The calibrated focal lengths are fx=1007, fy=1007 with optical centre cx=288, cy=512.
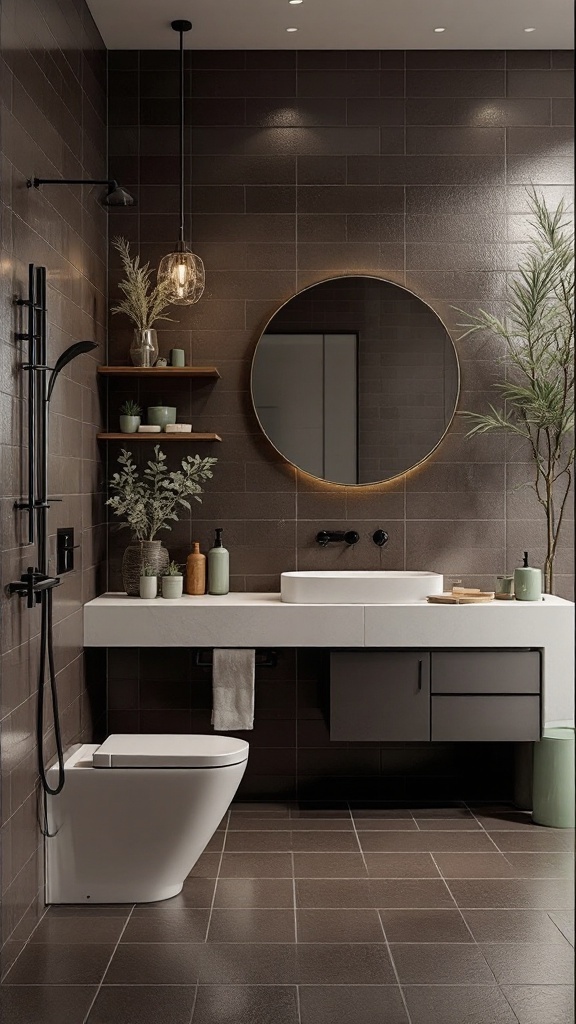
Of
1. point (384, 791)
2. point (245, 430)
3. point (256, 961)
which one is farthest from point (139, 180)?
point (256, 961)

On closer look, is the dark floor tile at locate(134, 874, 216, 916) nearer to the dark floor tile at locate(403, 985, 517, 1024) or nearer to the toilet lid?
the toilet lid

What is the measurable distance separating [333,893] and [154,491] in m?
1.84

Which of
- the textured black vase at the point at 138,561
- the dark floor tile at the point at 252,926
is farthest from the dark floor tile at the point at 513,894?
the textured black vase at the point at 138,561

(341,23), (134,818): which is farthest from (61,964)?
(341,23)

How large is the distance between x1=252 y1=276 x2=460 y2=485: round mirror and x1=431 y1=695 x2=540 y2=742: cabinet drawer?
39.5 inches

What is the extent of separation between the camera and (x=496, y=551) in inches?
170

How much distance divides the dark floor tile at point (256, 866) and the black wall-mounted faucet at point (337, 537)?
130 cm

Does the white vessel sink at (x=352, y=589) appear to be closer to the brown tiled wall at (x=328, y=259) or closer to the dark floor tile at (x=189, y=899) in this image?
the brown tiled wall at (x=328, y=259)

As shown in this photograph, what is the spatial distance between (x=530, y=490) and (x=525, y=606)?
664 mm

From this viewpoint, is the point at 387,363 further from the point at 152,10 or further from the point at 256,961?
the point at 256,961

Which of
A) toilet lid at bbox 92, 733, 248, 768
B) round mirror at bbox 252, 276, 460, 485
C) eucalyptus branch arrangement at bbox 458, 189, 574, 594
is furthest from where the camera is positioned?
round mirror at bbox 252, 276, 460, 485

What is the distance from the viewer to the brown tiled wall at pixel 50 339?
108 inches

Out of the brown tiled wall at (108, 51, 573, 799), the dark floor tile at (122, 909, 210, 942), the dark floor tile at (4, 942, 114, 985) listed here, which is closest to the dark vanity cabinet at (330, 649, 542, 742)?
the brown tiled wall at (108, 51, 573, 799)

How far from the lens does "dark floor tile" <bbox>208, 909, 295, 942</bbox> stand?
9.54 feet
